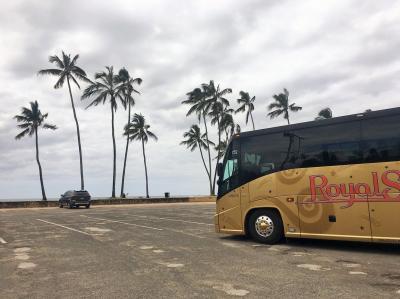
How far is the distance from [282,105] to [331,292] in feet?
172

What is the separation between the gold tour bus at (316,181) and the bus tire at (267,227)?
26 mm

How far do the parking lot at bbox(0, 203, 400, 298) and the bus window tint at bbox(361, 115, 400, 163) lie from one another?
217cm

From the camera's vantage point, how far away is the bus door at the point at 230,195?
37.9 ft

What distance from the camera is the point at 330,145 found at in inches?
387

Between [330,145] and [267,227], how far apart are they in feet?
9.11

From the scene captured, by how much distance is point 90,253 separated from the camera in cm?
964

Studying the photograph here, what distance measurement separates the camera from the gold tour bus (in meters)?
9.06

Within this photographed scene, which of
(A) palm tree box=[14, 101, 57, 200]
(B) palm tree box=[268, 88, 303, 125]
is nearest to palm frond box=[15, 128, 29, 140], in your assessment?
(A) palm tree box=[14, 101, 57, 200]

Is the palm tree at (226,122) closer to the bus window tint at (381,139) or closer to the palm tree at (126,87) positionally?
the palm tree at (126,87)

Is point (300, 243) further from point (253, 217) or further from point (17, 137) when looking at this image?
point (17, 137)

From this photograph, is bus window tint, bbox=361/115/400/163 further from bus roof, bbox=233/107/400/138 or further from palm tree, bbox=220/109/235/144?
palm tree, bbox=220/109/235/144

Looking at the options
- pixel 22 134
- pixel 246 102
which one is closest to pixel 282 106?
pixel 246 102

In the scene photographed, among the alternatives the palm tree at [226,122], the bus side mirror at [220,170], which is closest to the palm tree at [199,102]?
the palm tree at [226,122]

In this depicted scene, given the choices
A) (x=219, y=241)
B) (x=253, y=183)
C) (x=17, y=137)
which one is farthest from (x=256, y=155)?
(x=17, y=137)
